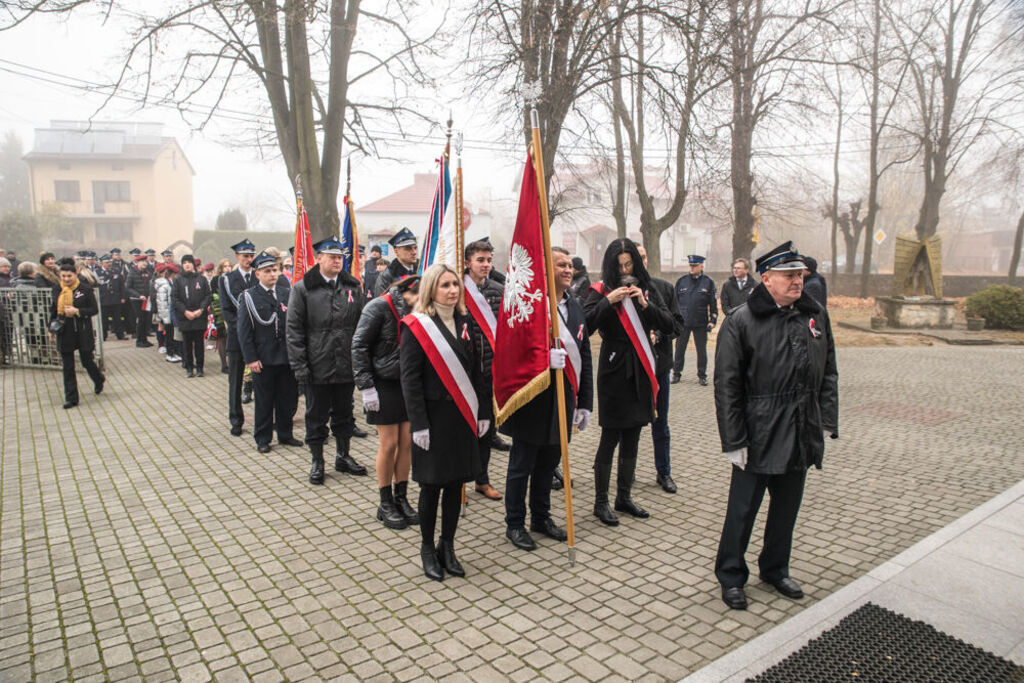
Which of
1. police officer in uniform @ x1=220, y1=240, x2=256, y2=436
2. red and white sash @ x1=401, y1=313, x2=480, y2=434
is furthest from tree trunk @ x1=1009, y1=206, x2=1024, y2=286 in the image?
red and white sash @ x1=401, y1=313, x2=480, y2=434

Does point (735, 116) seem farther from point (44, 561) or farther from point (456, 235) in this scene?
point (44, 561)

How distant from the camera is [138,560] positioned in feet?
15.0

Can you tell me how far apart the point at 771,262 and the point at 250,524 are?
13.9 ft

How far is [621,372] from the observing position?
16.8ft

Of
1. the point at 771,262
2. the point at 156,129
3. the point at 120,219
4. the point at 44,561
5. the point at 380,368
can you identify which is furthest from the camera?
the point at 156,129

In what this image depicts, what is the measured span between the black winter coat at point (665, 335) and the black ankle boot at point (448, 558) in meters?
2.15

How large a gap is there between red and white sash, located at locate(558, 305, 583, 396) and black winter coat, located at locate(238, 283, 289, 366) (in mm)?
3469

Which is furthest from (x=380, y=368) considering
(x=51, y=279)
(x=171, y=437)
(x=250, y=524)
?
(x=51, y=279)

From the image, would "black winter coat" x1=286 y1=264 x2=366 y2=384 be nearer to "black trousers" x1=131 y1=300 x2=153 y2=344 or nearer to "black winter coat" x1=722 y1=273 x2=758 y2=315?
"black winter coat" x1=722 y1=273 x2=758 y2=315

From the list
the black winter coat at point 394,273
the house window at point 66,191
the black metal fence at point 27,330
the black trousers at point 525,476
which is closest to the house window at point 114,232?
the house window at point 66,191

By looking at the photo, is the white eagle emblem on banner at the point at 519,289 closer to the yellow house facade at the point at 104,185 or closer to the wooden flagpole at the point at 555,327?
the wooden flagpole at the point at 555,327

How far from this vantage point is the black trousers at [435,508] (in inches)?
165

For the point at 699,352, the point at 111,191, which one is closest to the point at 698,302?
the point at 699,352

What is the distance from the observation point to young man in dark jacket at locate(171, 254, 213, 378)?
11.1m
